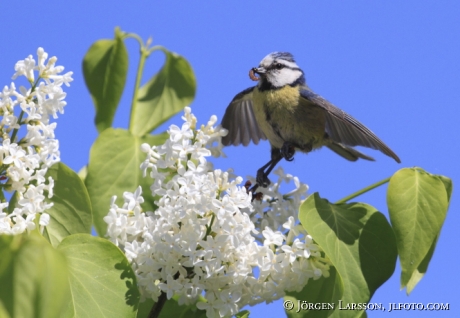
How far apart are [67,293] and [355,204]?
0.86 meters

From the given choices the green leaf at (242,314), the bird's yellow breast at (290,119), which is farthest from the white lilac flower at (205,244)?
the bird's yellow breast at (290,119)

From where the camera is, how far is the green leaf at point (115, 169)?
175 cm

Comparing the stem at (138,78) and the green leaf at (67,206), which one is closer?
the green leaf at (67,206)

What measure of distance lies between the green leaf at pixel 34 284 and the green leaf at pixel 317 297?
0.72 metres

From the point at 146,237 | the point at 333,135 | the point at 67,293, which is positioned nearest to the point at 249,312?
the point at 146,237

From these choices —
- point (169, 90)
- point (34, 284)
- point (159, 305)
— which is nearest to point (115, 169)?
point (159, 305)

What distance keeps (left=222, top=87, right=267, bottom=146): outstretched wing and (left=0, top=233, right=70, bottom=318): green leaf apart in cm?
157

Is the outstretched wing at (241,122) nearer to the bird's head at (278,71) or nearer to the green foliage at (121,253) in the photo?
the bird's head at (278,71)

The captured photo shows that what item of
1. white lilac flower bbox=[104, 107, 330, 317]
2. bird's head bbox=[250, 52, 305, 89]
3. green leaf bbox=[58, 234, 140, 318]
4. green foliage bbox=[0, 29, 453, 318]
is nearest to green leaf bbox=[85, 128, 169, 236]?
green foliage bbox=[0, 29, 453, 318]

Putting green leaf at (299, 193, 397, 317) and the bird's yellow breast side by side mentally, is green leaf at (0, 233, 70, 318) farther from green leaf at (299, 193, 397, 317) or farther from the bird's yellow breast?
the bird's yellow breast

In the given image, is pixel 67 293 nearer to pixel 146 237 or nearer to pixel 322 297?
pixel 146 237

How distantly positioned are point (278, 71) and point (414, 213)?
1.15 m

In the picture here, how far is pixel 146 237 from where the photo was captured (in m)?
1.42

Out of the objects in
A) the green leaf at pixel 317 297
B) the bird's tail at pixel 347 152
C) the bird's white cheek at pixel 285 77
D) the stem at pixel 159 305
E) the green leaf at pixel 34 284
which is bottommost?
the green leaf at pixel 34 284
